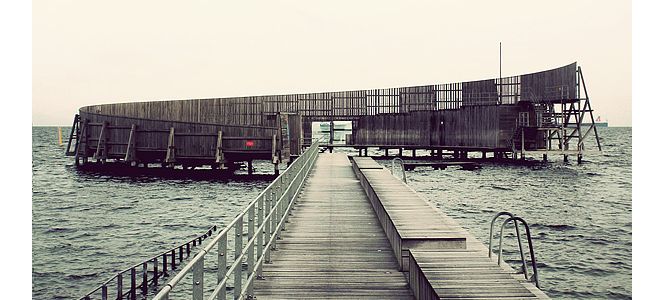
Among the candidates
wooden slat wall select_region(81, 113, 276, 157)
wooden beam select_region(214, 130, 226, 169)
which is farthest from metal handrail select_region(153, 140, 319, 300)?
wooden beam select_region(214, 130, 226, 169)

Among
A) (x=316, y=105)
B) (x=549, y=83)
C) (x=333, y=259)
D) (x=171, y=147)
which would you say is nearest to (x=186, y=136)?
(x=171, y=147)

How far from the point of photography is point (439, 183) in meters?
42.9

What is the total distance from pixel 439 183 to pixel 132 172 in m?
27.2

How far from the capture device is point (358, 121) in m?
69.2

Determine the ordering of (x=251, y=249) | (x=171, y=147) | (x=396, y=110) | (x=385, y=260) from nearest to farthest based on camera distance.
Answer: (x=251, y=249) < (x=385, y=260) < (x=171, y=147) < (x=396, y=110)

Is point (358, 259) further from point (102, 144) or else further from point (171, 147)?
point (102, 144)

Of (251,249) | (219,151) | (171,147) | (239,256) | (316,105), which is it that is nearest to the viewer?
(239,256)

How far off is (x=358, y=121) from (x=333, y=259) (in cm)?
6025

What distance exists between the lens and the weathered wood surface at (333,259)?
7516 mm

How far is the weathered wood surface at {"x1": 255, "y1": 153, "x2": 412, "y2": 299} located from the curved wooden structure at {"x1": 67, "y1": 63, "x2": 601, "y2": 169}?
31952mm

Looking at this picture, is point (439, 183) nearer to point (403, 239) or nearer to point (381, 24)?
point (381, 24)

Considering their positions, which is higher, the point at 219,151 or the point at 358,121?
the point at 358,121

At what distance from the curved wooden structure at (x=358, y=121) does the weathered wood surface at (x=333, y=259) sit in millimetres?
31952
